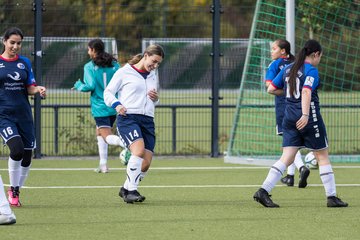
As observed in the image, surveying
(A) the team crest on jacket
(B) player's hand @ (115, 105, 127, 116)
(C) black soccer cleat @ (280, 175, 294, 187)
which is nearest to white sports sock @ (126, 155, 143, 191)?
(B) player's hand @ (115, 105, 127, 116)

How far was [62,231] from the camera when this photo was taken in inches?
338

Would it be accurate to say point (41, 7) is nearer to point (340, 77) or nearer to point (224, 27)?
point (224, 27)

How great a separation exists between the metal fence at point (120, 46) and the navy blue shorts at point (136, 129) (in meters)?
5.54

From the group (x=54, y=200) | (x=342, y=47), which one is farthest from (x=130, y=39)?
(x=54, y=200)

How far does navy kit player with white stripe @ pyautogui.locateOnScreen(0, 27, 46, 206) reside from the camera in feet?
33.1

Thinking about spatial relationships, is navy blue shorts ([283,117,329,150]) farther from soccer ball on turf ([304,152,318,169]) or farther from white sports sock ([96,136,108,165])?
white sports sock ([96,136,108,165])

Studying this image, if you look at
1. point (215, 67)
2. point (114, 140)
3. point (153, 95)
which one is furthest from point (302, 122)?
point (215, 67)

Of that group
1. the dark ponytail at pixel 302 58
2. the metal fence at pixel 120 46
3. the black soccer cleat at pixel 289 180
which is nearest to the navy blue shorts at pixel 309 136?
the dark ponytail at pixel 302 58

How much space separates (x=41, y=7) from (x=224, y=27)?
3.17 meters

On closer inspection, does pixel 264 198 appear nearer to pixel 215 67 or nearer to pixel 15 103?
pixel 15 103

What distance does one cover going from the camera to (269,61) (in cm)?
1573

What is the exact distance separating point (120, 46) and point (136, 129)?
596 cm

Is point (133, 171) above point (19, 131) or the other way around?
the other way around

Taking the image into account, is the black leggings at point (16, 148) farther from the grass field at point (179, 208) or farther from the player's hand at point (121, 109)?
the player's hand at point (121, 109)
